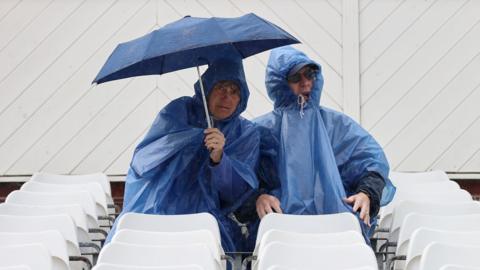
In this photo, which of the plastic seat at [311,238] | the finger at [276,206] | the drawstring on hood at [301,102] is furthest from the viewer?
the drawstring on hood at [301,102]

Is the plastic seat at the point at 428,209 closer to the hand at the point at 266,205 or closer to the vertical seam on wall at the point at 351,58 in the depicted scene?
the hand at the point at 266,205

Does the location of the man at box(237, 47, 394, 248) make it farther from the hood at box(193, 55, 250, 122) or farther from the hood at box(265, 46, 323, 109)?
the hood at box(193, 55, 250, 122)

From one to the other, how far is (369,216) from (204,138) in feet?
2.98

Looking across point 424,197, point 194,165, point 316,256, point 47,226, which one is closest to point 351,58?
point 424,197

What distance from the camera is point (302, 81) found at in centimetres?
651

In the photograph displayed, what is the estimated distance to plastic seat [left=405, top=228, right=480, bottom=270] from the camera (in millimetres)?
5379

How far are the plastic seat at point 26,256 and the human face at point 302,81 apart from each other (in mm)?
1896

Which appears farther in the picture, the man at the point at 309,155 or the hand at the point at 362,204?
the man at the point at 309,155

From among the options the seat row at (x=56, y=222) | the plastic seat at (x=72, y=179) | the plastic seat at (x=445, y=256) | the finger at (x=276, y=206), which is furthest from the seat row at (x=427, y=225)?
the plastic seat at (x=72, y=179)

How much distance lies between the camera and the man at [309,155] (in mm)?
6375

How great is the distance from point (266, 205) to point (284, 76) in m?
0.69

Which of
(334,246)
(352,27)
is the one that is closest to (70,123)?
(352,27)

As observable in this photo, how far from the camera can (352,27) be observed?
8781 mm

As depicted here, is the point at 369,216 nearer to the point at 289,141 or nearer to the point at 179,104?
the point at 289,141
